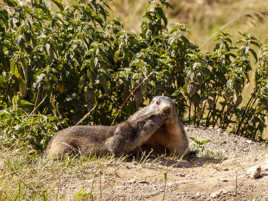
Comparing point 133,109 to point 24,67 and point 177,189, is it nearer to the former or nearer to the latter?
point 24,67

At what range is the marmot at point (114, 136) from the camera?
5262 mm

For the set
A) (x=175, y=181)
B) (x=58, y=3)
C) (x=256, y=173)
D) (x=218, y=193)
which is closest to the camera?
(x=218, y=193)

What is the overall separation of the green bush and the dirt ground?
104cm

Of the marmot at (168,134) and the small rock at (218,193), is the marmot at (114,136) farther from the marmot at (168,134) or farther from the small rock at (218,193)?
the small rock at (218,193)

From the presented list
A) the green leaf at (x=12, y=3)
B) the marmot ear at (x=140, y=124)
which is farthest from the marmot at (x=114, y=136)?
the green leaf at (x=12, y=3)

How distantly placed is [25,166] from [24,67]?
1.60 meters

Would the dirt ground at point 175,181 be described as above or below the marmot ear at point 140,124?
below

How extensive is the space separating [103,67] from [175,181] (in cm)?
212

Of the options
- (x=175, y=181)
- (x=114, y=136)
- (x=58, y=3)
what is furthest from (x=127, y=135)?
(x=58, y=3)

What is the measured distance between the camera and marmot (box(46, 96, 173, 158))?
526 centimetres

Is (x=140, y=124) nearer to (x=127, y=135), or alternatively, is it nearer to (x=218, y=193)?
(x=127, y=135)

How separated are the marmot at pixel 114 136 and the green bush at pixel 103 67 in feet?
0.99

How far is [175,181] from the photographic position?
14.0 feet

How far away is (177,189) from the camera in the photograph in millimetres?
4047
